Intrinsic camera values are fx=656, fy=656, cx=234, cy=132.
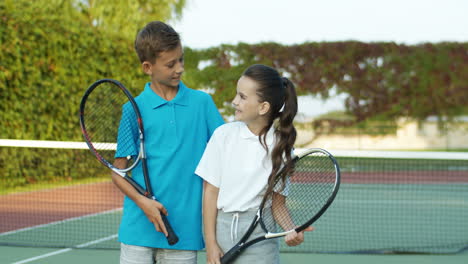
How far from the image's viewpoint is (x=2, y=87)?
928cm

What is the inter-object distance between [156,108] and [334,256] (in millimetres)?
3564

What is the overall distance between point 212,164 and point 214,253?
1.04 ft

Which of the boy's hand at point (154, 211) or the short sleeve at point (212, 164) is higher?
the short sleeve at point (212, 164)

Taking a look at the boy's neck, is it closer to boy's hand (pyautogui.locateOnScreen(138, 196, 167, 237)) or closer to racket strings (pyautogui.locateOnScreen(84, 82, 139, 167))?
racket strings (pyautogui.locateOnScreen(84, 82, 139, 167))

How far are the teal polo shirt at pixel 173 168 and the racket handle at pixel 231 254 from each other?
186 millimetres

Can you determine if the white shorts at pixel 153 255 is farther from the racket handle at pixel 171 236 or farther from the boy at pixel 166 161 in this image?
the racket handle at pixel 171 236

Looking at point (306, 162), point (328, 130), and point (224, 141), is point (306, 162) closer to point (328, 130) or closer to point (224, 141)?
point (224, 141)

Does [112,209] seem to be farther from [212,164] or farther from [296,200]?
[212,164]

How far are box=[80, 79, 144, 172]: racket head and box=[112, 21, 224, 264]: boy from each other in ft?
0.15

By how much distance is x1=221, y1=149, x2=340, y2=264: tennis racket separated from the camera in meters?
2.29

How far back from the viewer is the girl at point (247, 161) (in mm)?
2322

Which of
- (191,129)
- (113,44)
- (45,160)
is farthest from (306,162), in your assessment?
(113,44)

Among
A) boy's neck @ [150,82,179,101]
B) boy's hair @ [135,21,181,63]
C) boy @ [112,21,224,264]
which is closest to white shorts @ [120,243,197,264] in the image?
boy @ [112,21,224,264]

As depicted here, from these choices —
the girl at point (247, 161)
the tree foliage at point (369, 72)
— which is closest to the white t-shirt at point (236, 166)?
the girl at point (247, 161)
